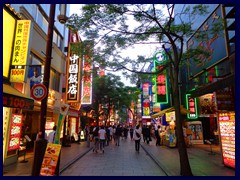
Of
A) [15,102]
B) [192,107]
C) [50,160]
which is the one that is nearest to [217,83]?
[50,160]

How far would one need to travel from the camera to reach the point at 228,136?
8562 mm

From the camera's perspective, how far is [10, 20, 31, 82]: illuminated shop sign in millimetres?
9562

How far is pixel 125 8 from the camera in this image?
8523mm

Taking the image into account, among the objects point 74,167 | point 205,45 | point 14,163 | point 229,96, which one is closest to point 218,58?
point 205,45

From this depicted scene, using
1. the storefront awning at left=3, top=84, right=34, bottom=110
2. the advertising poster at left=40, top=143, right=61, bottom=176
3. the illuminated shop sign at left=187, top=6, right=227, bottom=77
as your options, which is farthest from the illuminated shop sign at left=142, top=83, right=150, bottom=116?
the advertising poster at left=40, top=143, right=61, bottom=176

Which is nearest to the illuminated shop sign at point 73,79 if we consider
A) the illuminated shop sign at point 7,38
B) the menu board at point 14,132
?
the menu board at point 14,132

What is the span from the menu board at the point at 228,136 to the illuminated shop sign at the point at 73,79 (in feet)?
37.5

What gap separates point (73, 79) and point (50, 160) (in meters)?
11.4

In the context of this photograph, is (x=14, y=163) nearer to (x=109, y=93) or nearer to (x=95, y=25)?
(x=95, y=25)

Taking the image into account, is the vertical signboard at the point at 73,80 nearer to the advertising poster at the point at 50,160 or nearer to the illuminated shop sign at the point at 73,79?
the illuminated shop sign at the point at 73,79

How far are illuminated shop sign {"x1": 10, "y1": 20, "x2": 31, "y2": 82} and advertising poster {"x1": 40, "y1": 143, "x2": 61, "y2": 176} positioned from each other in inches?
168

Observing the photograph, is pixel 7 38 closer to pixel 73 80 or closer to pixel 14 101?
pixel 14 101

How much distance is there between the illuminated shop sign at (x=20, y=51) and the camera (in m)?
9.56

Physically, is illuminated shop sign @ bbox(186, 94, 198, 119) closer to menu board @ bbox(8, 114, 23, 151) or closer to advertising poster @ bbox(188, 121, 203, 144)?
advertising poster @ bbox(188, 121, 203, 144)
